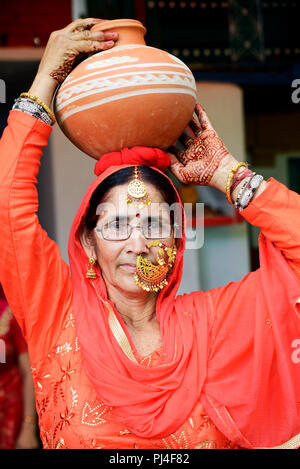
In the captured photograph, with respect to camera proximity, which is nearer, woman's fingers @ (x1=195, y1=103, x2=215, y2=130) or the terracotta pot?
the terracotta pot

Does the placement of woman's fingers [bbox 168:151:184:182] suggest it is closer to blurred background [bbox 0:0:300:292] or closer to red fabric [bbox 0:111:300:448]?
red fabric [bbox 0:111:300:448]

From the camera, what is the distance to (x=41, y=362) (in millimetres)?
1819

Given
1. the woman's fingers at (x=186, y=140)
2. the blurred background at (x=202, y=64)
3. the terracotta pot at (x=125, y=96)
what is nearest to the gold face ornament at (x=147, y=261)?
the terracotta pot at (x=125, y=96)

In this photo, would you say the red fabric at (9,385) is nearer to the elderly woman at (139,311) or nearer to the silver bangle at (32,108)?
the elderly woman at (139,311)

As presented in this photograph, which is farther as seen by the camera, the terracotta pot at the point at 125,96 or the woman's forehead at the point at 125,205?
the woman's forehead at the point at 125,205

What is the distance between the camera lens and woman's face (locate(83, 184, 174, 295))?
71.0 inches

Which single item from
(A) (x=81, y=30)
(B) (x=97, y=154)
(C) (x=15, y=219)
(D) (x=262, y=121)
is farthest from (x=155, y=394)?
(D) (x=262, y=121)

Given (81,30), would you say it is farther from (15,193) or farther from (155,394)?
(155,394)

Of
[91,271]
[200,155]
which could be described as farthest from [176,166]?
[91,271]

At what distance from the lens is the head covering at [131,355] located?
5.65 ft

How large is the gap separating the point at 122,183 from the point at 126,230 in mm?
171

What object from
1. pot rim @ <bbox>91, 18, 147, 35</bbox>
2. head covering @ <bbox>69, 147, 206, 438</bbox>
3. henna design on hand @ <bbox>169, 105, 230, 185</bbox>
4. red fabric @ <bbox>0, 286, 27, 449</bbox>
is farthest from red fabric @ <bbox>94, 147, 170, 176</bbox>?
red fabric @ <bbox>0, 286, 27, 449</bbox>

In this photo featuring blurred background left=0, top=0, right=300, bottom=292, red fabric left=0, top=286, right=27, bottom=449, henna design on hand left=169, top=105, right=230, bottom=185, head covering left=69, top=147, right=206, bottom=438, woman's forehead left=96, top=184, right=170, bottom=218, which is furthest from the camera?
blurred background left=0, top=0, right=300, bottom=292

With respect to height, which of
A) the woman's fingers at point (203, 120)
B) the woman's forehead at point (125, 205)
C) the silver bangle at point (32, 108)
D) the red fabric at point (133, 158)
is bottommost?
the woman's forehead at point (125, 205)
